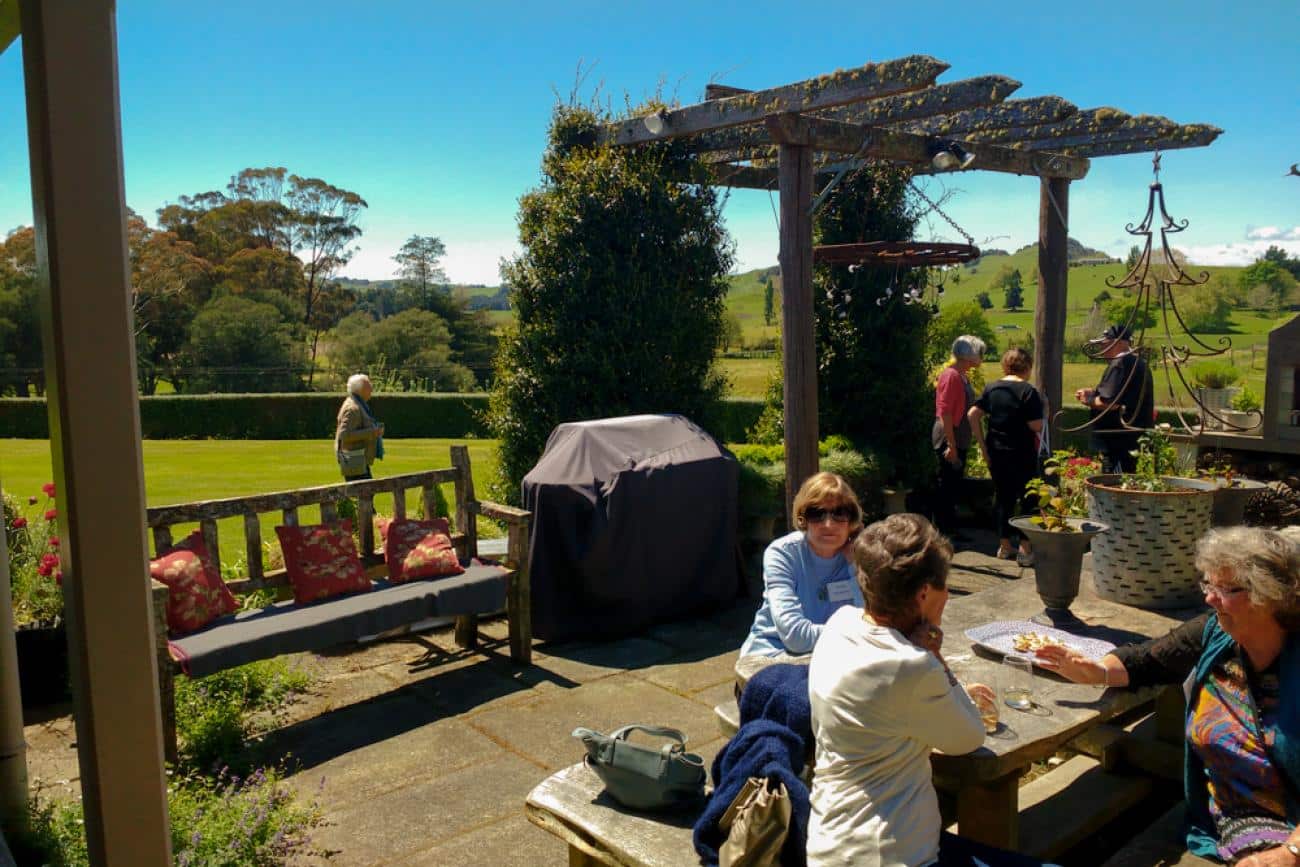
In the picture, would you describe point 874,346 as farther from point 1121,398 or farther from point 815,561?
point 815,561

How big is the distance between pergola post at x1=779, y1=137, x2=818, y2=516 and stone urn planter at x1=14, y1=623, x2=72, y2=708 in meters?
4.27

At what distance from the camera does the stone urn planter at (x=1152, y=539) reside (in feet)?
10.7

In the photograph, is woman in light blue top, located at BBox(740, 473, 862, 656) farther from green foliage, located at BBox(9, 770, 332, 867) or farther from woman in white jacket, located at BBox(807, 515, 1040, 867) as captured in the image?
green foliage, located at BBox(9, 770, 332, 867)

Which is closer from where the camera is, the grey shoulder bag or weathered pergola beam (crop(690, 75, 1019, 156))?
the grey shoulder bag

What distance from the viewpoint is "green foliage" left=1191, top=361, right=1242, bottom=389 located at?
958cm

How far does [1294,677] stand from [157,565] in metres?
4.28

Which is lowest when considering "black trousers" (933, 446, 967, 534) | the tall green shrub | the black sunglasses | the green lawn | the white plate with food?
the green lawn

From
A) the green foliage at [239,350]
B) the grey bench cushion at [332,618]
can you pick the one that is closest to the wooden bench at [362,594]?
the grey bench cushion at [332,618]

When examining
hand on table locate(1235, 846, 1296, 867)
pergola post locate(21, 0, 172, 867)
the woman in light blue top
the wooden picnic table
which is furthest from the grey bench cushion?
hand on table locate(1235, 846, 1296, 867)

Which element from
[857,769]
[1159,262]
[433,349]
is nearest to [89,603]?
[857,769]

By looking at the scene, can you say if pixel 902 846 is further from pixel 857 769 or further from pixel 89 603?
pixel 89 603

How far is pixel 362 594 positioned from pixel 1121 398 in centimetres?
450

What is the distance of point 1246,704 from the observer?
2.43 meters

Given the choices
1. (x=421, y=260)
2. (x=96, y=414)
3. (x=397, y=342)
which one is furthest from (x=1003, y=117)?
(x=421, y=260)
